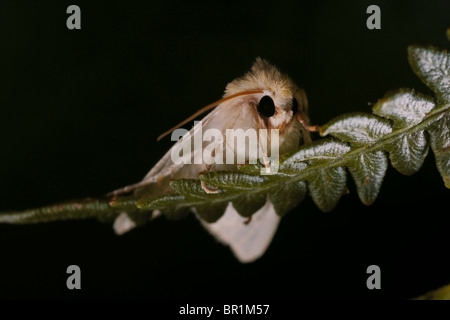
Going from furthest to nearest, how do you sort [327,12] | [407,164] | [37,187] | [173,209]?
[327,12]
[37,187]
[173,209]
[407,164]

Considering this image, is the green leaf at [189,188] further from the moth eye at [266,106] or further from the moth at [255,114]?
the moth eye at [266,106]

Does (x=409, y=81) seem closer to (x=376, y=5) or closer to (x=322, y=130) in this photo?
(x=376, y=5)

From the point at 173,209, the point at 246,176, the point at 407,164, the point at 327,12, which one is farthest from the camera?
the point at 327,12

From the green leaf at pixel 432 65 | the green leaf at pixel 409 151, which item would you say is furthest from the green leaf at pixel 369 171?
the green leaf at pixel 432 65

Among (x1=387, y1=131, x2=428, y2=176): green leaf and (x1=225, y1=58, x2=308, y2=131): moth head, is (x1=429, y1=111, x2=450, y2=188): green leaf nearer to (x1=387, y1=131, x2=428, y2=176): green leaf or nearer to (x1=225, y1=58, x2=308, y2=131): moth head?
(x1=387, y1=131, x2=428, y2=176): green leaf

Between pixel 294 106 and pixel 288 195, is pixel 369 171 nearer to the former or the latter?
pixel 288 195

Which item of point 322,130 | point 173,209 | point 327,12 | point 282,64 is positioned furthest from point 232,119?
point 327,12

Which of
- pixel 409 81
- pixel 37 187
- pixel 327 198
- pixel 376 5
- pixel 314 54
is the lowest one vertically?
pixel 327 198

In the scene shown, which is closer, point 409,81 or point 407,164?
point 407,164
